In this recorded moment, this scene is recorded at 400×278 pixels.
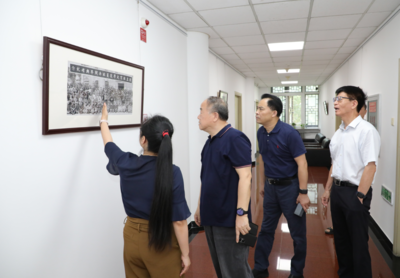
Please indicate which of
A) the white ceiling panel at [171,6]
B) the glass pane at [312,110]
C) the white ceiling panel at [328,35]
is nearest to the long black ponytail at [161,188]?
the white ceiling panel at [171,6]

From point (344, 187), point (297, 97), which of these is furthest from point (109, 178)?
point (297, 97)

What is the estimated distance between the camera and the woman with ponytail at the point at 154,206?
147 cm

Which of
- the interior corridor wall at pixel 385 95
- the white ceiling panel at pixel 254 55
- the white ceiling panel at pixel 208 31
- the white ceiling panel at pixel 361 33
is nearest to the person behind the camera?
the interior corridor wall at pixel 385 95

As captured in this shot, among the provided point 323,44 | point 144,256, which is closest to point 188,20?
point 323,44

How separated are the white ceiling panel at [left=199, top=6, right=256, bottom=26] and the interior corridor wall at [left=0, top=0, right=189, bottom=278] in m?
1.06

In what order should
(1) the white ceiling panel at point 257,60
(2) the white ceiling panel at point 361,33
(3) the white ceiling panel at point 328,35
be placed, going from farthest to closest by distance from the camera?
(1) the white ceiling panel at point 257,60 → (3) the white ceiling panel at point 328,35 → (2) the white ceiling panel at point 361,33

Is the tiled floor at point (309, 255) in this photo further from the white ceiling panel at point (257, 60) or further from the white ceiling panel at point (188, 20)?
the white ceiling panel at point (257, 60)

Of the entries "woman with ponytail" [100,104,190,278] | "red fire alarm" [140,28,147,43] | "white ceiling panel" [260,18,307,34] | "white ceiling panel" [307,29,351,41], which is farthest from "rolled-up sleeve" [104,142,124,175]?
"white ceiling panel" [307,29,351,41]

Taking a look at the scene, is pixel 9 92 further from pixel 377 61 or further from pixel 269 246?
pixel 377 61

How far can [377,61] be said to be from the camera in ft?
14.0

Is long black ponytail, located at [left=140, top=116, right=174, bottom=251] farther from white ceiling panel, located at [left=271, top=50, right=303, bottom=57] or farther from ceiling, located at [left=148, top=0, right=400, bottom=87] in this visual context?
white ceiling panel, located at [left=271, top=50, right=303, bottom=57]

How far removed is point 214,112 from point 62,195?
1163mm

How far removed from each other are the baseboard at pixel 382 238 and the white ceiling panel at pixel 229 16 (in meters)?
3.26

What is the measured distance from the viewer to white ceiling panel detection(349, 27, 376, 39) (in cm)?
430
